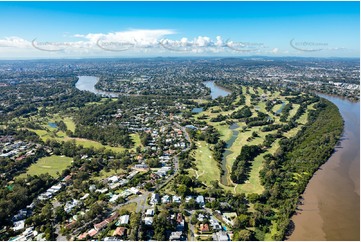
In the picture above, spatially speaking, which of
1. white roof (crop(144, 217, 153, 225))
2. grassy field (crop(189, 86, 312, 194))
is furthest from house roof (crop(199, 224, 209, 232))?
grassy field (crop(189, 86, 312, 194))

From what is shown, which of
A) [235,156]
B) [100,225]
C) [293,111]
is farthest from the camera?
[293,111]

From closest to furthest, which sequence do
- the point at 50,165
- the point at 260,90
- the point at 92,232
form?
the point at 92,232 → the point at 50,165 → the point at 260,90

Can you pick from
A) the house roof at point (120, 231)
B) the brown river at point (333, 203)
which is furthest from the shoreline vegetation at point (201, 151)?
the house roof at point (120, 231)

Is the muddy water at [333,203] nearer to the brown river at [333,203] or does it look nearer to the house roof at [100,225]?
the brown river at [333,203]

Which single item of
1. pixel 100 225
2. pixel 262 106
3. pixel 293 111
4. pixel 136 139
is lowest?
pixel 262 106

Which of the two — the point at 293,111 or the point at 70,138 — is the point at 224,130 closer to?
the point at 293,111

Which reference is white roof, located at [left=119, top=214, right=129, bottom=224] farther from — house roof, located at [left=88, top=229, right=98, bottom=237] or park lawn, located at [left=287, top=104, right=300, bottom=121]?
park lawn, located at [left=287, top=104, right=300, bottom=121]

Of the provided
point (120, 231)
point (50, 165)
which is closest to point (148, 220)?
point (120, 231)
